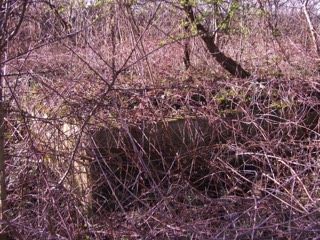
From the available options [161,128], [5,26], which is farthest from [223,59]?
[5,26]

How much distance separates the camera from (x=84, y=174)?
377 cm

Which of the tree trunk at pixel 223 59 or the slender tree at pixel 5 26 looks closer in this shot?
the slender tree at pixel 5 26

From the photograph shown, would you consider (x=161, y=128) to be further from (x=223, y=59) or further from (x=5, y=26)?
(x=5, y=26)

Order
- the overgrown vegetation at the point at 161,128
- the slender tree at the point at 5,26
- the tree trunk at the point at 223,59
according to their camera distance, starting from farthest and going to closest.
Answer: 1. the tree trunk at the point at 223,59
2. the overgrown vegetation at the point at 161,128
3. the slender tree at the point at 5,26

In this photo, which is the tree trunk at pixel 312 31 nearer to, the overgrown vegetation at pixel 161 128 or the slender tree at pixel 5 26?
the overgrown vegetation at pixel 161 128

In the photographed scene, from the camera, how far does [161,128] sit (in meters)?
4.08

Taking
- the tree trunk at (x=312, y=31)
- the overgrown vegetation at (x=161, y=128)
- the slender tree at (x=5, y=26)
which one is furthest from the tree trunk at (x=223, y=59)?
the slender tree at (x=5, y=26)

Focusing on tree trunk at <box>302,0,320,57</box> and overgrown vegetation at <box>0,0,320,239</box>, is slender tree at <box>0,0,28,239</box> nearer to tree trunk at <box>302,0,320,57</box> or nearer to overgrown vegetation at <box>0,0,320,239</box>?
overgrown vegetation at <box>0,0,320,239</box>

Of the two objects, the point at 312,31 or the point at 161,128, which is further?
the point at 312,31

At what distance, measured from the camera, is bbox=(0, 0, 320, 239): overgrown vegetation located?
3.07 m

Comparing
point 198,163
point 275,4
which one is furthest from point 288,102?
point 275,4

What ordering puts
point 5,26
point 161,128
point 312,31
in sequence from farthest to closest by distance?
point 312,31 → point 161,128 → point 5,26

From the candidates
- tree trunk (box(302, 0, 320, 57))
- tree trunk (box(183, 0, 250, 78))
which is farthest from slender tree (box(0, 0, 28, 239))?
tree trunk (box(302, 0, 320, 57))

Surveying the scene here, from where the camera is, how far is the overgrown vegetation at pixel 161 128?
121 inches
